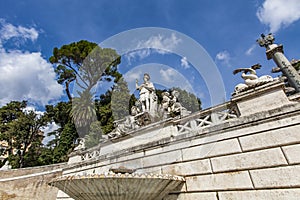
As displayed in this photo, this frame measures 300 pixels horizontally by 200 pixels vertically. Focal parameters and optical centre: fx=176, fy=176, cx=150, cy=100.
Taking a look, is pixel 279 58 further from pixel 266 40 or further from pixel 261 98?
pixel 261 98

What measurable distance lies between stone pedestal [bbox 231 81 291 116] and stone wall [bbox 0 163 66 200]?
1078cm

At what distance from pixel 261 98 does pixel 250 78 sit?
0.82 metres

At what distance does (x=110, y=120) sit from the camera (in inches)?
722

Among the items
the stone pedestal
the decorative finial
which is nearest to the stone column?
the decorative finial

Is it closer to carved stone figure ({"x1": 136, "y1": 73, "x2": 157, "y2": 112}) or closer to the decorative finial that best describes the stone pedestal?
carved stone figure ({"x1": 136, "y1": 73, "x2": 157, "y2": 112})

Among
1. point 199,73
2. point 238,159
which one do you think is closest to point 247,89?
point 199,73

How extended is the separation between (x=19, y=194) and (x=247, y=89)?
12934 mm

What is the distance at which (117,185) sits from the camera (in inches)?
142

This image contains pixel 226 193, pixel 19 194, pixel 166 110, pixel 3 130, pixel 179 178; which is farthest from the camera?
pixel 3 130

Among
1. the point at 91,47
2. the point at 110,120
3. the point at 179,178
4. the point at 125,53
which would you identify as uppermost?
the point at 91,47

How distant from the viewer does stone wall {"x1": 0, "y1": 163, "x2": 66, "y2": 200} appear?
33.3 ft

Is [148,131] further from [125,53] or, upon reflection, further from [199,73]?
[125,53]

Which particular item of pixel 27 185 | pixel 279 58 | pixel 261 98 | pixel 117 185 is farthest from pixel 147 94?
pixel 279 58

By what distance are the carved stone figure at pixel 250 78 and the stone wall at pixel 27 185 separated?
10943mm
